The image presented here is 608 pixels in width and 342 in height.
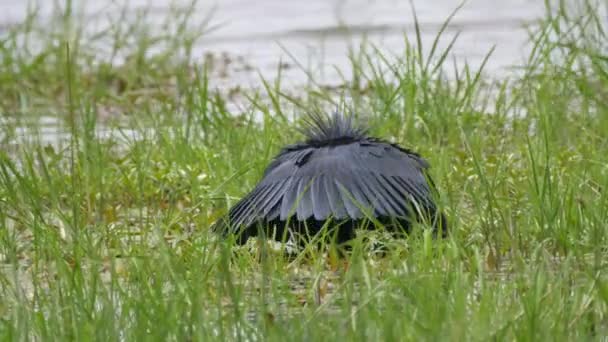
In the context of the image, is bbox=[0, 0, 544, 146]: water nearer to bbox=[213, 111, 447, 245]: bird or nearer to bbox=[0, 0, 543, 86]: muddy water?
bbox=[0, 0, 543, 86]: muddy water

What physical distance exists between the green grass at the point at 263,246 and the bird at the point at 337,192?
84 mm

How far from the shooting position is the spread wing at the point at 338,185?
13.8ft

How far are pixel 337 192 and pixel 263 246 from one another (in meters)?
0.98

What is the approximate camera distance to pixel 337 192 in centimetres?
425

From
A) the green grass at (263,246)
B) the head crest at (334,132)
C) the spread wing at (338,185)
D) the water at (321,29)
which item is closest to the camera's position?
the green grass at (263,246)

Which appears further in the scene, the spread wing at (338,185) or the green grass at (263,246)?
the spread wing at (338,185)

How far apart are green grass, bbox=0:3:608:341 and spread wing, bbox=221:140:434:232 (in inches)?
4.4

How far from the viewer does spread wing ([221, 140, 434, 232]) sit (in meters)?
4.21

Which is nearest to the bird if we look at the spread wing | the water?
the spread wing

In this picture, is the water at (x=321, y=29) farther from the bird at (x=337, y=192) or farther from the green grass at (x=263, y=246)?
the bird at (x=337, y=192)

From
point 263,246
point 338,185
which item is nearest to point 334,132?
point 338,185

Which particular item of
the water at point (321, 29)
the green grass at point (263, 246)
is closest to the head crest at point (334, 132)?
the green grass at point (263, 246)

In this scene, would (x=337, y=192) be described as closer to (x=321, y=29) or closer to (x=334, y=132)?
(x=334, y=132)

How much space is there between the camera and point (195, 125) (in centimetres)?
613
